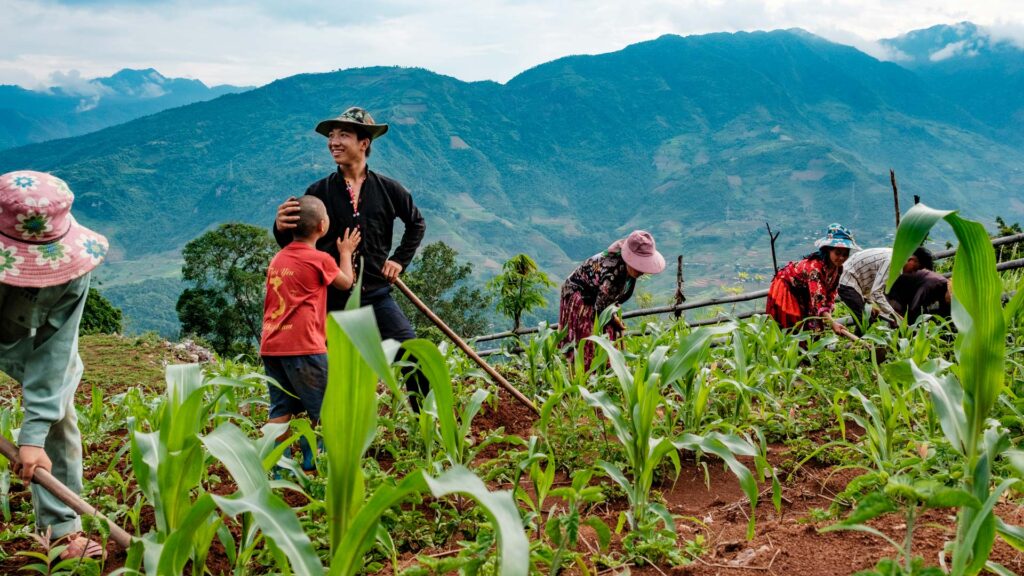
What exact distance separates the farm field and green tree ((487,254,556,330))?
3.88 meters

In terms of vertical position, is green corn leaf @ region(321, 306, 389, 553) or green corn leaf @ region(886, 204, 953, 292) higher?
green corn leaf @ region(886, 204, 953, 292)

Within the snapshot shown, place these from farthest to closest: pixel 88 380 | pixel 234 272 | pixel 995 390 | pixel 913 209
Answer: pixel 234 272 → pixel 88 380 → pixel 995 390 → pixel 913 209

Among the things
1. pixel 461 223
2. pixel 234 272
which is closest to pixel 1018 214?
pixel 461 223

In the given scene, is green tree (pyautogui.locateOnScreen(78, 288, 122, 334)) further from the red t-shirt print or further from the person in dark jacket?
the red t-shirt print

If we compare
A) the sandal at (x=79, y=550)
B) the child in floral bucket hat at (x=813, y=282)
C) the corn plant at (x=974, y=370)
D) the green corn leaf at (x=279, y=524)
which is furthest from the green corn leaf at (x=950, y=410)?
the child in floral bucket hat at (x=813, y=282)

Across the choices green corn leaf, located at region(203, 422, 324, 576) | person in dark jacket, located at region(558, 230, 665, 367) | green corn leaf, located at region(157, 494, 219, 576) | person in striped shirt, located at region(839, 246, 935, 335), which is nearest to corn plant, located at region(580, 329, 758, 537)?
green corn leaf, located at region(203, 422, 324, 576)

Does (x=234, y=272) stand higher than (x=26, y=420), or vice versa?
(x=26, y=420)

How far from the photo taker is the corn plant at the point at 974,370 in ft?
4.31

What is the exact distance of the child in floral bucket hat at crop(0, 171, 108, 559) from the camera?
2.10 meters

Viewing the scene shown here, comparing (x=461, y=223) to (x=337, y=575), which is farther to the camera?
(x=461, y=223)

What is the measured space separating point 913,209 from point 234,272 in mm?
31064

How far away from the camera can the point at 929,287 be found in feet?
16.4

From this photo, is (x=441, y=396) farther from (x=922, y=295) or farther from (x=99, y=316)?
(x=99, y=316)

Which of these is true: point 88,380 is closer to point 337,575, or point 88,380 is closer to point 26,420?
point 26,420
